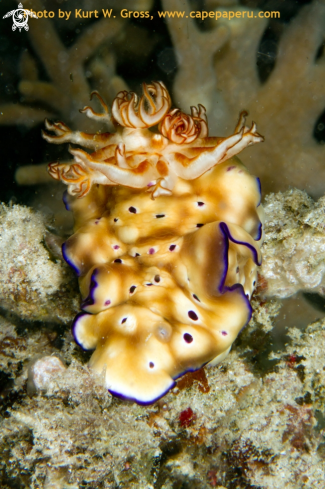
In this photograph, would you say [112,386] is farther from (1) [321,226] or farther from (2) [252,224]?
(1) [321,226]

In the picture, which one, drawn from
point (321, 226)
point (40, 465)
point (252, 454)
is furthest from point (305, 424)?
point (40, 465)

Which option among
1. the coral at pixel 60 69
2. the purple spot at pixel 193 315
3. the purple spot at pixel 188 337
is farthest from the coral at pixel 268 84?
the purple spot at pixel 188 337

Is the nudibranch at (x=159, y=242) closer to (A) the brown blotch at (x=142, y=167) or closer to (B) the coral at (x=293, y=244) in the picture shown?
(A) the brown blotch at (x=142, y=167)

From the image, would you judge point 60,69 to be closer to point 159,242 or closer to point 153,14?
point 153,14

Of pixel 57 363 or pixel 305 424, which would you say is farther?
pixel 305 424

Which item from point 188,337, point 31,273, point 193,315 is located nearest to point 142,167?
point 193,315
